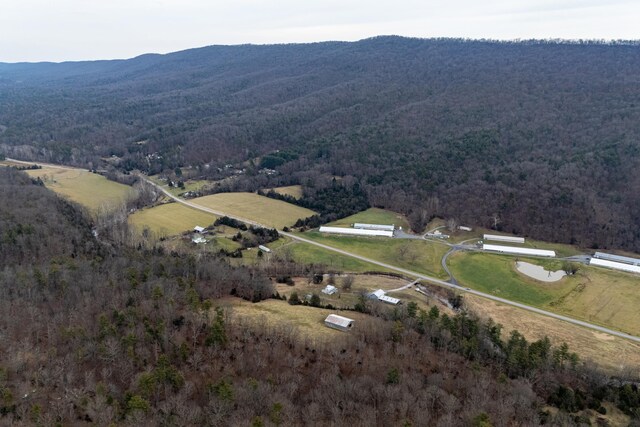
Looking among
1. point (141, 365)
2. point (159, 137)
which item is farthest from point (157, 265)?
point (159, 137)

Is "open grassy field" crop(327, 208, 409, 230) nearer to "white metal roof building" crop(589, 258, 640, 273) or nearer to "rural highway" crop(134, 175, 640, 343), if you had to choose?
"rural highway" crop(134, 175, 640, 343)

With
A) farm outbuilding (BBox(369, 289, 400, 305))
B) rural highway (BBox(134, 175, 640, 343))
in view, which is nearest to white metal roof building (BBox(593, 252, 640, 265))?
rural highway (BBox(134, 175, 640, 343))

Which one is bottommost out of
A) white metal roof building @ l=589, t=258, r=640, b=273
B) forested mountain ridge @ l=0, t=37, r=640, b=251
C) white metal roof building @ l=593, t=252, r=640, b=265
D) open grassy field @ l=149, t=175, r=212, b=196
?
white metal roof building @ l=589, t=258, r=640, b=273

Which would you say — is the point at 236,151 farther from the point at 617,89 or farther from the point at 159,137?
the point at 617,89

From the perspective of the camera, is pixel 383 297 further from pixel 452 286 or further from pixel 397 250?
pixel 397 250

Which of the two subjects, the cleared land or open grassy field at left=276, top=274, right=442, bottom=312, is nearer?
the cleared land

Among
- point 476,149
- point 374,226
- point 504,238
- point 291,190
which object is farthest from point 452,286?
point 476,149

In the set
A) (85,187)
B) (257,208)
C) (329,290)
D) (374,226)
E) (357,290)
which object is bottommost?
(357,290)
